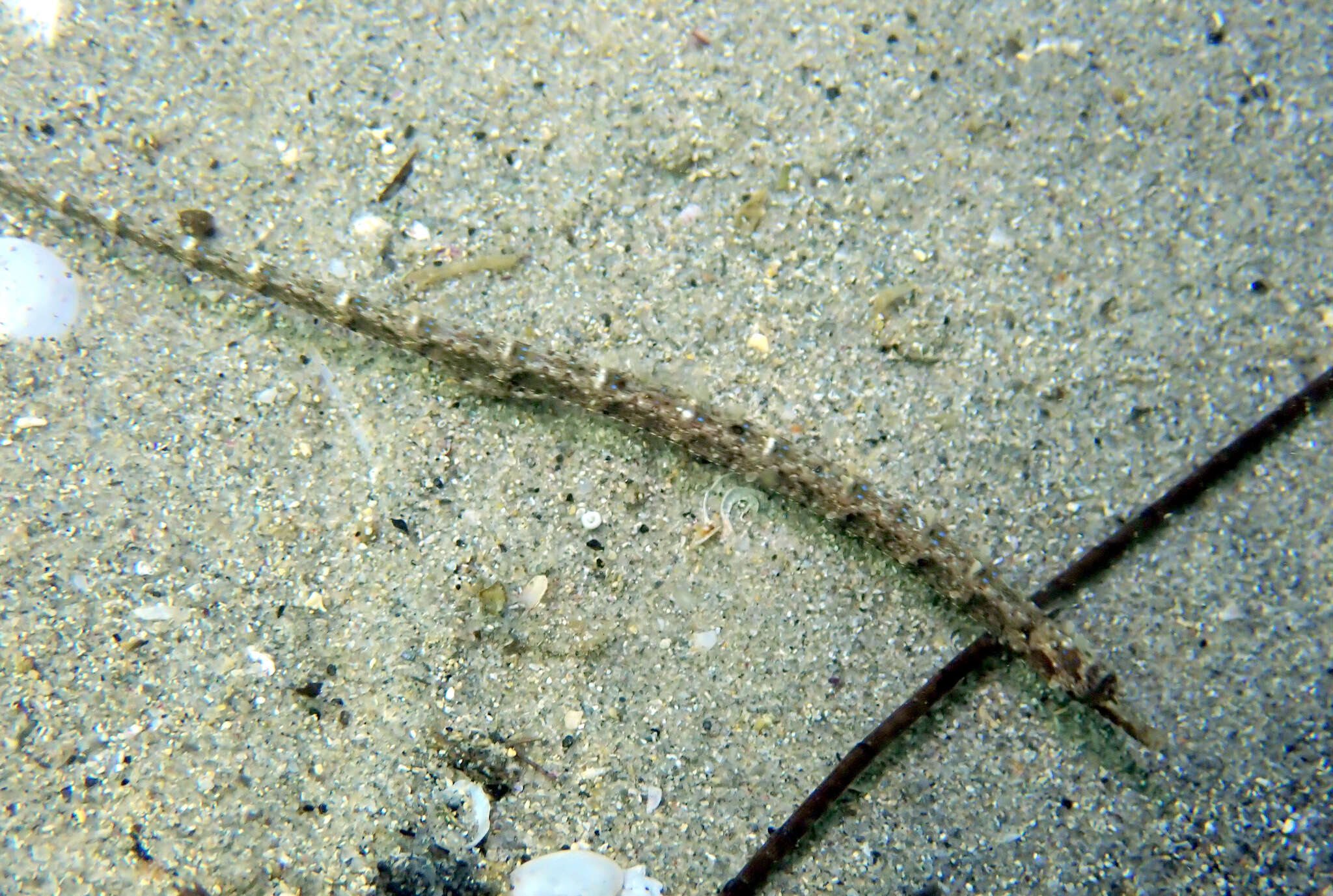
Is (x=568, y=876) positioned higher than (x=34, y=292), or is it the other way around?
(x=34, y=292)

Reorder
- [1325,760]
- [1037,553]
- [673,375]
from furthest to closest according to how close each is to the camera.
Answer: [673,375] → [1037,553] → [1325,760]

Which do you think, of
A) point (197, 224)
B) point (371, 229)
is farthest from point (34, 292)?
point (371, 229)

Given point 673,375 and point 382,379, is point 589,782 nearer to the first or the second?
point 673,375

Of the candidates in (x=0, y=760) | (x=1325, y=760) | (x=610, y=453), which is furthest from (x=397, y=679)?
(x=1325, y=760)

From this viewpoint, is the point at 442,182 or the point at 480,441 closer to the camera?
the point at 480,441

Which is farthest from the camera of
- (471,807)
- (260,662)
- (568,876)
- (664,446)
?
(664,446)

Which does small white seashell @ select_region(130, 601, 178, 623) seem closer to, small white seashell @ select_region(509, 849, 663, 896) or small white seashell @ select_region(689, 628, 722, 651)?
small white seashell @ select_region(509, 849, 663, 896)

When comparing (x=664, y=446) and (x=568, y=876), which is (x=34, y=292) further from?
(x=568, y=876)
